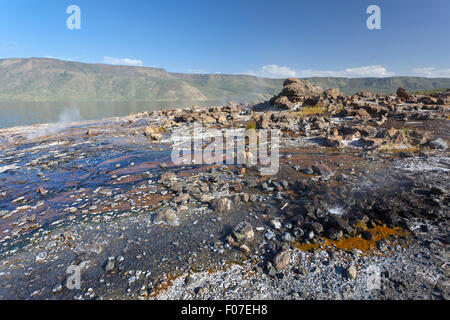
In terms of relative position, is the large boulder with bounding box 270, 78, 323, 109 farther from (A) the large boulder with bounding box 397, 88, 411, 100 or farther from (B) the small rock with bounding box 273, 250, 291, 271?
(B) the small rock with bounding box 273, 250, 291, 271

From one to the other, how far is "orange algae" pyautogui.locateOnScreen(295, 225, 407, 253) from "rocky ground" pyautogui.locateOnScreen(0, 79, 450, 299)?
36mm

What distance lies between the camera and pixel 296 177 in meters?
8.97

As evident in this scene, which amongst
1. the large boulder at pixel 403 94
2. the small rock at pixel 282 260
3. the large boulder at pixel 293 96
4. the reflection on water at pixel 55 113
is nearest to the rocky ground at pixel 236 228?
the small rock at pixel 282 260

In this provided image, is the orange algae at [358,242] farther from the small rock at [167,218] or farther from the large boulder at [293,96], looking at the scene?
the large boulder at [293,96]

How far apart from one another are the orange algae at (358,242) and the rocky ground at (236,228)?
1.4 inches

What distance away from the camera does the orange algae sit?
495 cm

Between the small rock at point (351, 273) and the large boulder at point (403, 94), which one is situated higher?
the large boulder at point (403, 94)

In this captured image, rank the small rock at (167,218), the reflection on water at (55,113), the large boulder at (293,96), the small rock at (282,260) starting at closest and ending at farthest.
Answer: the small rock at (282,260), the small rock at (167,218), the large boulder at (293,96), the reflection on water at (55,113)

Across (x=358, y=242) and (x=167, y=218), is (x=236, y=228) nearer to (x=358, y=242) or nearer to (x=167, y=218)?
(x=167, y=218)

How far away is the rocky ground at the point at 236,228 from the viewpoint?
4.12m

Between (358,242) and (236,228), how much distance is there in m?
2.99

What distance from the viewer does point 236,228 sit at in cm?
564

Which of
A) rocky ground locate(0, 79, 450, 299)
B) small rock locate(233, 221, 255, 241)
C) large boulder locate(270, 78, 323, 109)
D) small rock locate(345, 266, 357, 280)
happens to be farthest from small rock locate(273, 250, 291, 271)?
large boulder locate(270, 78, 323, 109)
